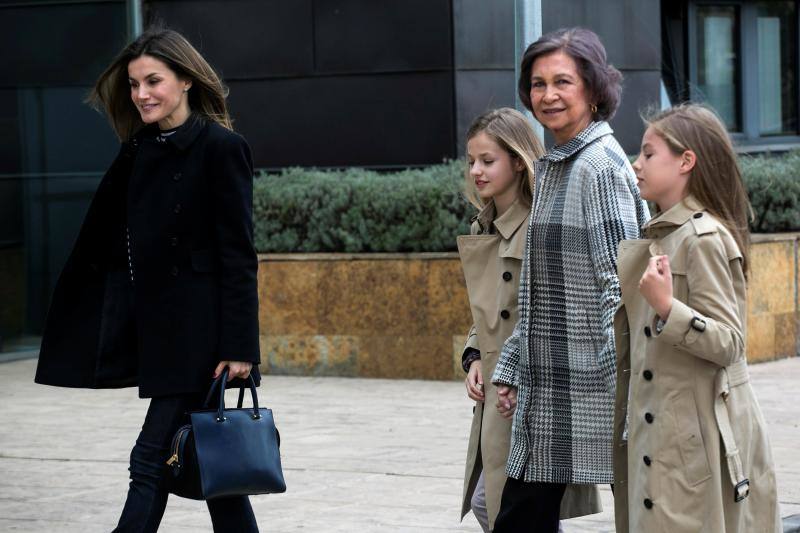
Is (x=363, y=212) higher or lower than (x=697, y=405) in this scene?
higher

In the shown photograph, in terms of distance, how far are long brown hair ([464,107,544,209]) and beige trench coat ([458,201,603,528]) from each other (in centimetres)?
7

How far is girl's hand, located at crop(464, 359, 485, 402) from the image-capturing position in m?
4.37

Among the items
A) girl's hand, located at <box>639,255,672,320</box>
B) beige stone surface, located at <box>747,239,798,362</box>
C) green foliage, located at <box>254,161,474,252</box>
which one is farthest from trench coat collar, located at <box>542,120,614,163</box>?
beige stone surface, located at <box>747,239,798,362</box>

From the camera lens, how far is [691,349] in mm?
3590

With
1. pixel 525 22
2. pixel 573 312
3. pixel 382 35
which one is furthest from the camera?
pixel 382 35

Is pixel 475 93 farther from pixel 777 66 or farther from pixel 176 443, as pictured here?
pixel 176 443

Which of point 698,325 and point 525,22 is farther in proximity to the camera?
point 525,22

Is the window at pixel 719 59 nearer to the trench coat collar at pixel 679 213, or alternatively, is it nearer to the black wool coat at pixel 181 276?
the black wool coat at pixel 181 276

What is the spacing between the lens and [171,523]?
230 inches

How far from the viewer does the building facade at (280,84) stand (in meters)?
11.7

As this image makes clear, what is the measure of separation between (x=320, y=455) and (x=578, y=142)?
11.7ft

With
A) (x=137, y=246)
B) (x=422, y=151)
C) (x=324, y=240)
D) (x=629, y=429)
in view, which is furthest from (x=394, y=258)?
A: (x=629, y=429)

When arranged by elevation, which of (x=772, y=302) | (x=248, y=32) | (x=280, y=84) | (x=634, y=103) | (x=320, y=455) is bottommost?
(x=320, y=455)

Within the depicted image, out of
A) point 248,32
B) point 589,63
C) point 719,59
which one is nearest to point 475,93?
point 248,32
